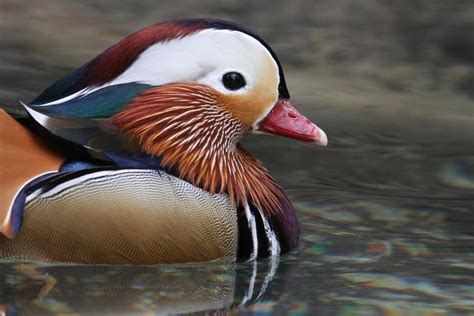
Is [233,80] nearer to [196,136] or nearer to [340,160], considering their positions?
[196,136]

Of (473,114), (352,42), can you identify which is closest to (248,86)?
(473,114)

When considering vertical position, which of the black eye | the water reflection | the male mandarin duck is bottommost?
the water reflection

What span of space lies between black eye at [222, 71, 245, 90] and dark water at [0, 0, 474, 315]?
603 millimetres

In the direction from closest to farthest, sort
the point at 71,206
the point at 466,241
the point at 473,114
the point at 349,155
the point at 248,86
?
1. the point at 71,206
2. the point at 248,86
3. the point at 466,241
4. the point at 349,155
5. the point at 473,114

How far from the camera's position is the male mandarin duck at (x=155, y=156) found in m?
4.68

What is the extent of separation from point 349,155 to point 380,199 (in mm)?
692

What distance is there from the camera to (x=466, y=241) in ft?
18.0

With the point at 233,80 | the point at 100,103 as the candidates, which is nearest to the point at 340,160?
the point at 233,80

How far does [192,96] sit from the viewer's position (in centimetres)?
507

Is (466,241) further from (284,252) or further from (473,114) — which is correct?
(473,114)

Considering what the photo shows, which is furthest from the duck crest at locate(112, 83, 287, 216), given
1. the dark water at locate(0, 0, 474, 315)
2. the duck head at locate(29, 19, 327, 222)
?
the dark water at locate(0, 0, 474, 315)

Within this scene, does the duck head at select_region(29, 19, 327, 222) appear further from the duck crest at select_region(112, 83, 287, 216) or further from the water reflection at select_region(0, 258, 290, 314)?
the water reflection at select_region(0, 258, 290, 314)

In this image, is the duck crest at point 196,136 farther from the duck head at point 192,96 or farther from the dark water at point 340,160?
the dark water at point 340,160

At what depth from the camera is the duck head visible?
493cm
